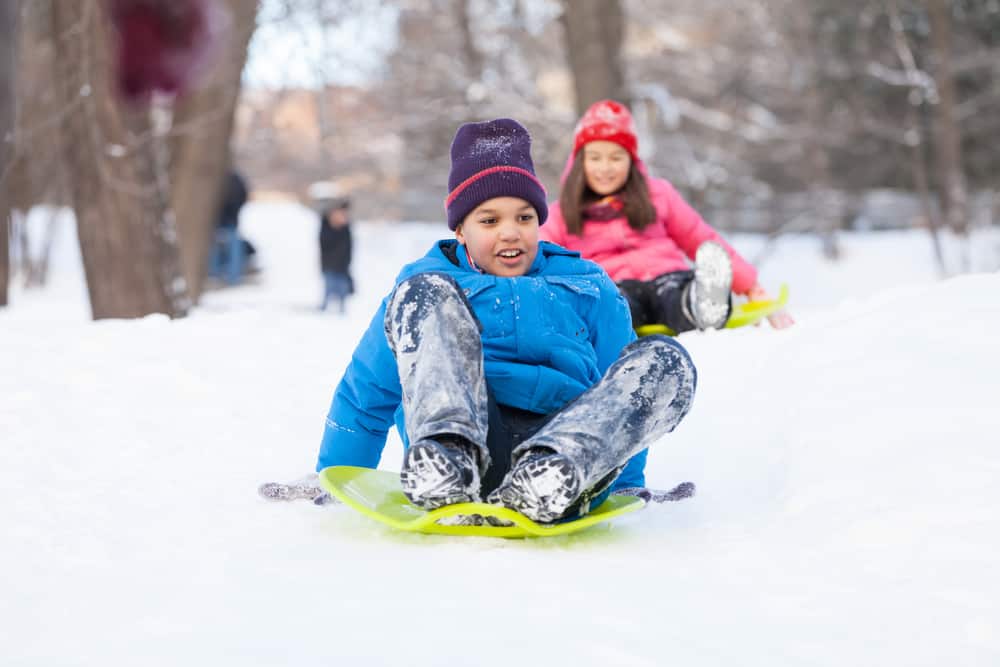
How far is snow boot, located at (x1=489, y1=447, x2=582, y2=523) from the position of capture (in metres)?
2.09

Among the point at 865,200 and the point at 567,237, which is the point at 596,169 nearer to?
the point at 567,237

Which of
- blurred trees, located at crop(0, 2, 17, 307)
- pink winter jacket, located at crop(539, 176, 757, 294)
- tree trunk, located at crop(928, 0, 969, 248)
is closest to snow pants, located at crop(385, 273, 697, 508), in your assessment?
blurred trees, located at crop(0, 2, 17, 307)

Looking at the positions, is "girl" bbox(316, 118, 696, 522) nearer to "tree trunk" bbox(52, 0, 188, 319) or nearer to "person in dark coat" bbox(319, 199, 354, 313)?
"tree trunk" bbox(52, 0, 188, 319)

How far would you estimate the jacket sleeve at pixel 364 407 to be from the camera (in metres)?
2.53

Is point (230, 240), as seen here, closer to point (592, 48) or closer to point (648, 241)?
point (592, 48)

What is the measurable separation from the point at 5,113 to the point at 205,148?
3.72 metres

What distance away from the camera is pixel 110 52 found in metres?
5.71

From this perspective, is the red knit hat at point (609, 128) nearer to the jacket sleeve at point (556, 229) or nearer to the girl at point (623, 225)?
the girl at point (623, 225)

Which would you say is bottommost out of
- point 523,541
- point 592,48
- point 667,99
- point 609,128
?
Answer: point 523,541

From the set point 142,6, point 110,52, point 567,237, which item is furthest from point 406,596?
point 142,6

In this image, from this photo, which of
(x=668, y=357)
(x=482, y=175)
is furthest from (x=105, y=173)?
(x=668, y=357)

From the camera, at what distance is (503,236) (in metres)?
2.63

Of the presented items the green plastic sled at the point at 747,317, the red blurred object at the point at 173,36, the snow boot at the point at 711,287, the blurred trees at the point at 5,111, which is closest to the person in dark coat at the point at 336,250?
the red blurred object at the point at 173,36

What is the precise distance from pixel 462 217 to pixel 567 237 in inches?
90.1
